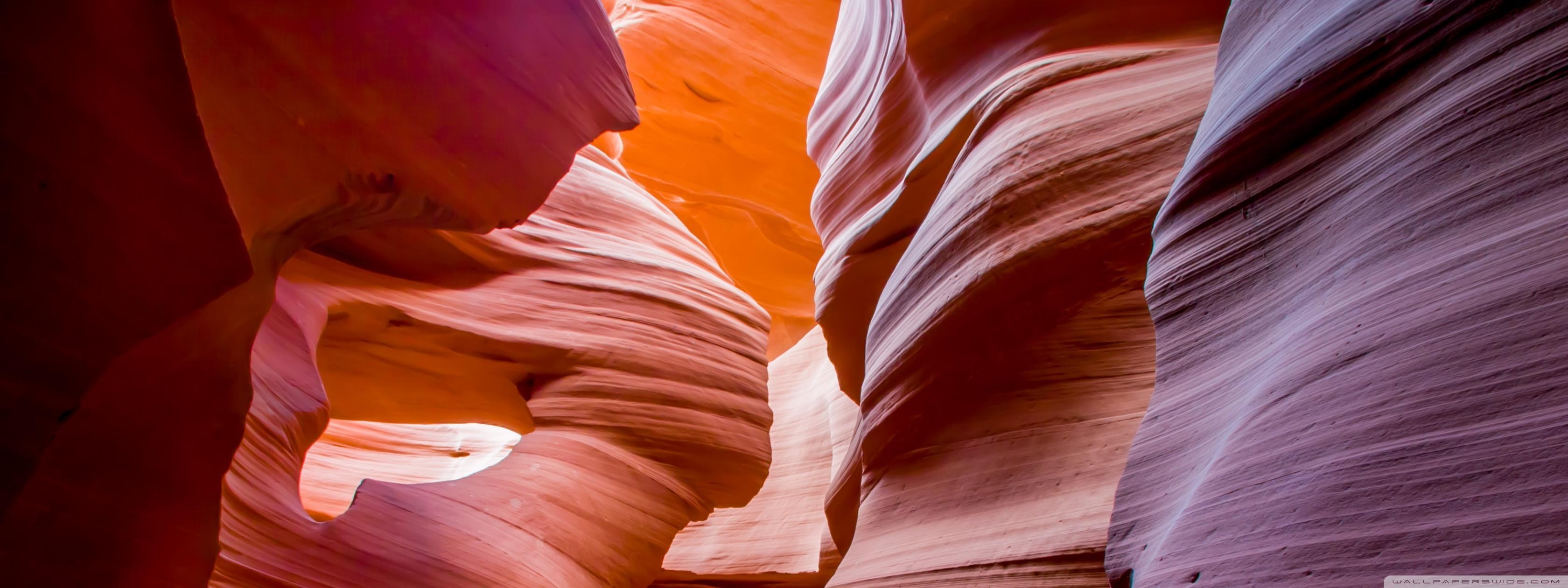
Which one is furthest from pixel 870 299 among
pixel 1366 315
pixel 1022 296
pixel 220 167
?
pixel 1366 315

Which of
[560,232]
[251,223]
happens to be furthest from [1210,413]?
[560,232]

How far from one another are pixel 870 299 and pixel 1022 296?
1143 millimetres

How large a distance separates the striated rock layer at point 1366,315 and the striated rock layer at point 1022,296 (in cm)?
54

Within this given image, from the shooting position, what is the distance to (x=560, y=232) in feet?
12.3

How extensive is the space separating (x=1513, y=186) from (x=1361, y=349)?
0.20 m

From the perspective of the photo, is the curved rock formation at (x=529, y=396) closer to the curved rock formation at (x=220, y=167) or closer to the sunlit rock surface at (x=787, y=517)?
the curved rock formation at (x=220, y=167)

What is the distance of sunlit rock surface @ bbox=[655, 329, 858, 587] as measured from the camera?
15.6 ft

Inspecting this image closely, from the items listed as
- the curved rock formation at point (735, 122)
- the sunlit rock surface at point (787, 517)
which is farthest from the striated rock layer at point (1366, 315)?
the curved rock formation at point (735, 122)

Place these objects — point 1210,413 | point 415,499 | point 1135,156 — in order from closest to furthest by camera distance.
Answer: point 1210,413 < point 1135,156 < point 415,499

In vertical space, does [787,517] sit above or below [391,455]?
below

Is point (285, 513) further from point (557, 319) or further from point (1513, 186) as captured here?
point (1513, 186)

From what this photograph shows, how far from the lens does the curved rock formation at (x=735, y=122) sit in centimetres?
683

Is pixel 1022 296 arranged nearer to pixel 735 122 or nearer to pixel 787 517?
pixel 787 517

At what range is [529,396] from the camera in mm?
3490
